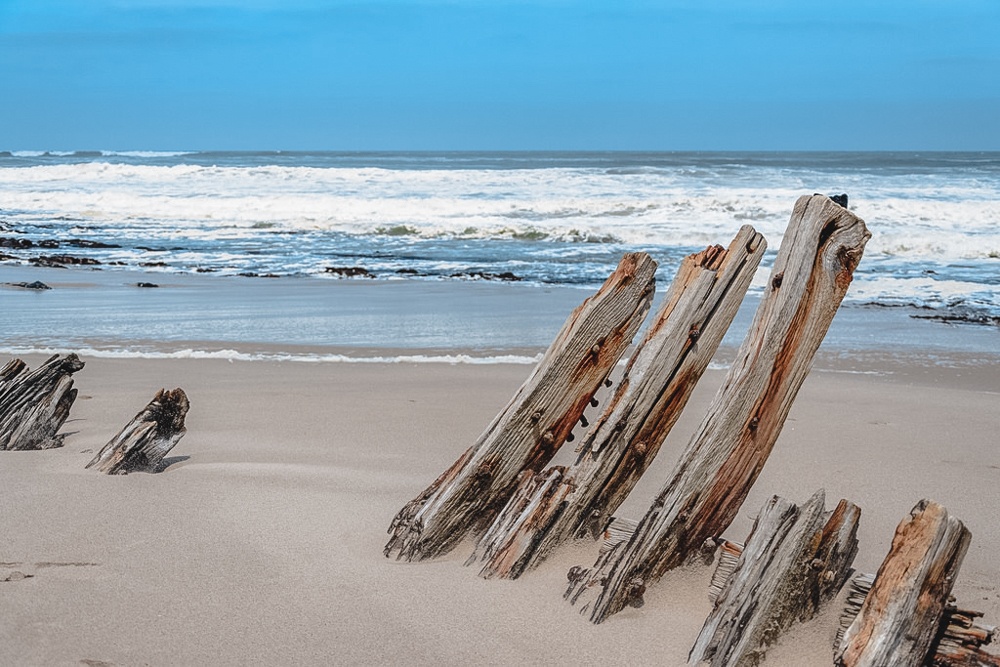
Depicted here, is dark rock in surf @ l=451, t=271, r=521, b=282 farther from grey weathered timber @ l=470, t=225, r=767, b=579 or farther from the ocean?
grey weathered timber @ l=470, t=225, r=767, b=579

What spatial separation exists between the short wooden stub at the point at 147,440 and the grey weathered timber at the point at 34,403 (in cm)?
67

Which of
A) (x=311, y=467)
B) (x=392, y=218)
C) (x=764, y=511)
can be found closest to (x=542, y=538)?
(x=764, y=511)

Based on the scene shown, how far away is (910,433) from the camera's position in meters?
5.61

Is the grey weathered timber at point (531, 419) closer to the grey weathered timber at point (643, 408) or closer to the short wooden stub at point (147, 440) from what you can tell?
the grey weathered timber at point (643, 408)

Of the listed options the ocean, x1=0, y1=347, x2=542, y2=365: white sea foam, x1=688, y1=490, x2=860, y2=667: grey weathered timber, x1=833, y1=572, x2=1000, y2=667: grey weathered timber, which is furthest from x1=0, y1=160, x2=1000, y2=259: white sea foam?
x1=833, y1=572, x2=1000, y2=667: grey weathered timber

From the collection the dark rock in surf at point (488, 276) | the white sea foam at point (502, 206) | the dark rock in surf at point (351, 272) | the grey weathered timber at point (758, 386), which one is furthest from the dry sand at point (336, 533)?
the white sea foam at point (502, 206)

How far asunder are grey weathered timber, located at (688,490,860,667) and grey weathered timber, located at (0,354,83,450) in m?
3.70

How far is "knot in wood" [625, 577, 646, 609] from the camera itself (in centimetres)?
294

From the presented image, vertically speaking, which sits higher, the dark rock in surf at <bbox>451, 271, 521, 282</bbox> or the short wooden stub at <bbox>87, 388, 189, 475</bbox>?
the dark rock in surf at <bbox>451, 271, 521, 282</bbox>

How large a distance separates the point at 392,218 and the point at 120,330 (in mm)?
17562

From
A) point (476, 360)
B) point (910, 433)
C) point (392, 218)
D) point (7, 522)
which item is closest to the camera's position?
point (7, 522)

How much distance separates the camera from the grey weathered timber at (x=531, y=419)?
3.39 meters

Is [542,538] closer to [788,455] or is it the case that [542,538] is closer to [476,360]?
[788,455]

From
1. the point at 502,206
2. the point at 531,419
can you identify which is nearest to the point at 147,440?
the point at 531,419
